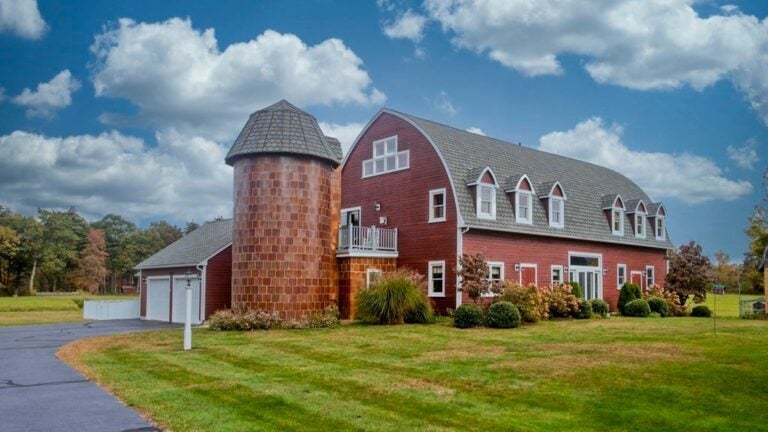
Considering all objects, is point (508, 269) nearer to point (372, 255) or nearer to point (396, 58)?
point (372, 255)

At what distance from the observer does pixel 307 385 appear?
1036cm

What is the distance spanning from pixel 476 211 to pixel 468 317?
5.72 meters

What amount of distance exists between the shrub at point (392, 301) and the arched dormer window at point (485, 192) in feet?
16.0

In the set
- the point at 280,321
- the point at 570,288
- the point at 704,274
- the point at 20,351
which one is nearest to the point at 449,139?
the point at 570,288

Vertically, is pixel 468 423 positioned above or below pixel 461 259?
below

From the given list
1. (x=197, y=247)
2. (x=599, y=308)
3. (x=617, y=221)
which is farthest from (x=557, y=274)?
(x=197, y=247)

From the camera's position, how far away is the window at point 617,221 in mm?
32406

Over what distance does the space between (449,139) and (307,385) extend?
1887 cm

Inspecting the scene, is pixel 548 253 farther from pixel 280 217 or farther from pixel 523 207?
pixel 280 217

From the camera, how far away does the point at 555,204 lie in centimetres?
2917

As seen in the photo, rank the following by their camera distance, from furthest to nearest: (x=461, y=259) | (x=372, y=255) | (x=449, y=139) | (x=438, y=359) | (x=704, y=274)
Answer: (x=704, y=274)
(x=449, y=139)
(x=372, y=255)
(x=461, y=259)
(x=438, y=359)

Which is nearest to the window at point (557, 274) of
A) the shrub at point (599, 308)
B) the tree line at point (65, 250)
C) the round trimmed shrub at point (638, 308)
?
the shrub at point (599, 308)

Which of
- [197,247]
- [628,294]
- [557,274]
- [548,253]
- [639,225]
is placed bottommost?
[628,294]

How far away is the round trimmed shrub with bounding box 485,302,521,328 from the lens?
2066 cm
